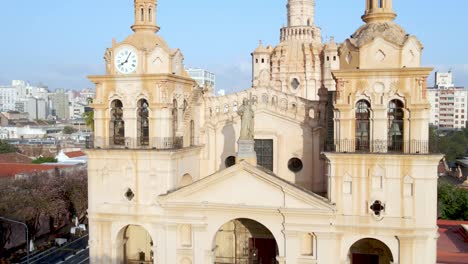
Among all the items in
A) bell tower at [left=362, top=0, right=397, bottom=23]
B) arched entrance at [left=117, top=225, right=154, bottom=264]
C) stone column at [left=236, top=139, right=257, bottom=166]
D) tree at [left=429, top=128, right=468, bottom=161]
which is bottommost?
arched entrance at [left=117, top=225, right=154, bottom=264]

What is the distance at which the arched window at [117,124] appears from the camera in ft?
88.0

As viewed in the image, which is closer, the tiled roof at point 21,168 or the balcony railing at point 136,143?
the balcony railing at point 136,143

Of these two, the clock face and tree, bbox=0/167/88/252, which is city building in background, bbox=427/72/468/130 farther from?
the clock face

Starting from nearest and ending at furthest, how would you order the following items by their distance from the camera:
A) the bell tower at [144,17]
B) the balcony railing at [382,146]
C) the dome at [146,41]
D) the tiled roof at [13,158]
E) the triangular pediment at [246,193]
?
1. the balcony railing at [382,146]
2. the triangular pediment at [246,193]
3. the dome at [146,41]
4. the bell tower at [144,17]
5. the tiled roof at [13,158]

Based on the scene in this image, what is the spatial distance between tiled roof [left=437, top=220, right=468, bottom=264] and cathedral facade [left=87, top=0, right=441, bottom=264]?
11.4 feet

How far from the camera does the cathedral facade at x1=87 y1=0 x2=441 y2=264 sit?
75.4ft

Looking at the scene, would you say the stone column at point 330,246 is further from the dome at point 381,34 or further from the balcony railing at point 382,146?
the dome at point 381,34

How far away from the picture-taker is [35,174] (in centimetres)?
4666

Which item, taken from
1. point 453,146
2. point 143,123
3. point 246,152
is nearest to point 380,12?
point 246,152

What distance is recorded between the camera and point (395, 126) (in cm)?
2358

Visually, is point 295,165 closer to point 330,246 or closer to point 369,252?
point 369,252

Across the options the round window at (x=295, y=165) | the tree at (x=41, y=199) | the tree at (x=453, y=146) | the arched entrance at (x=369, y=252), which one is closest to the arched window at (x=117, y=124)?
the round window at (x=295, y=165)

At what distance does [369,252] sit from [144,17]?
650 inches

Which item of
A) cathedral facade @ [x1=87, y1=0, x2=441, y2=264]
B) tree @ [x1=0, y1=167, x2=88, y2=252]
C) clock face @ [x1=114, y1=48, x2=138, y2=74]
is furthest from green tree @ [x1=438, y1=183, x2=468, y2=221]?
tree @ [x1=0, y1=167, x2=88, y2=252]
